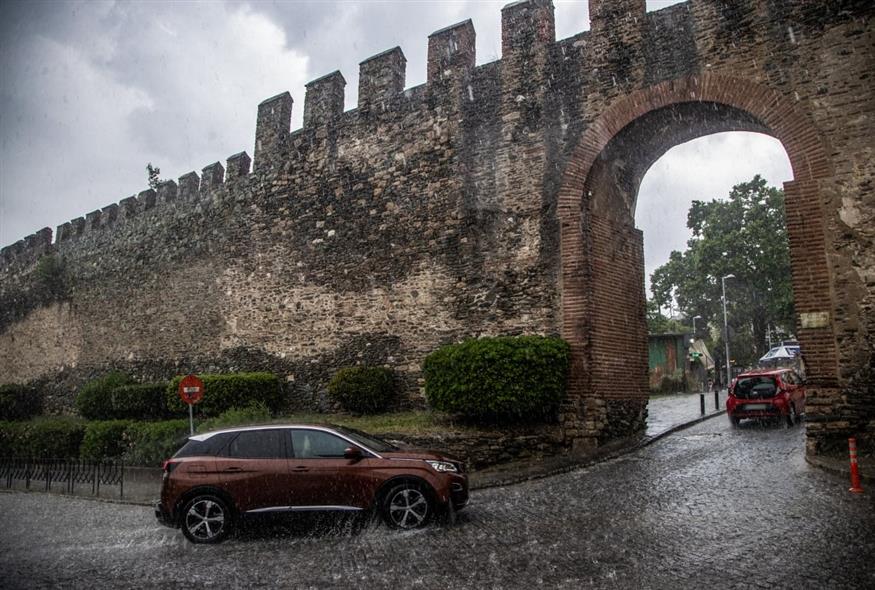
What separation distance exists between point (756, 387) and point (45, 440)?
1720 cm

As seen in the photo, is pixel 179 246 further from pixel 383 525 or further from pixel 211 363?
pixel 383 525

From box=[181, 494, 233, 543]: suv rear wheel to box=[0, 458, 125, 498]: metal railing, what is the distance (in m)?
5.36

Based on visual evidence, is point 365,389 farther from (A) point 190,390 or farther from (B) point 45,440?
(B) point 45,440

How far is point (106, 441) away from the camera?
14.1m

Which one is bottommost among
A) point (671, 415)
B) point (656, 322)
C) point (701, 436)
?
point (701, 436)

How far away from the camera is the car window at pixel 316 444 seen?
22.5 ft

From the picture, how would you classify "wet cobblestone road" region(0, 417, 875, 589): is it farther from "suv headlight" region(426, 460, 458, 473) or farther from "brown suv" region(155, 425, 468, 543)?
"suv headlight" region(426, 460, 458, 473)

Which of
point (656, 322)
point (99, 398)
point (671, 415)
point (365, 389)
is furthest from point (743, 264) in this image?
point (99, 398)

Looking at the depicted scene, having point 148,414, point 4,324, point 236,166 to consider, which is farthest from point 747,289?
point 4,324

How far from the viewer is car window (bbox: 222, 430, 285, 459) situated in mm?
6922

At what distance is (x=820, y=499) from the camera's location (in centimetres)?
666

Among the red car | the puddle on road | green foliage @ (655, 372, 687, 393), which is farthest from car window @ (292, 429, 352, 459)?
green foliage @ (655, 372, 687, 393)

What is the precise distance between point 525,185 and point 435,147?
2494 mm

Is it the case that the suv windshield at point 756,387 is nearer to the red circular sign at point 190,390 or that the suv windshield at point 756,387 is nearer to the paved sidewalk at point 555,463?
the paved sidewalk at point 555,463
